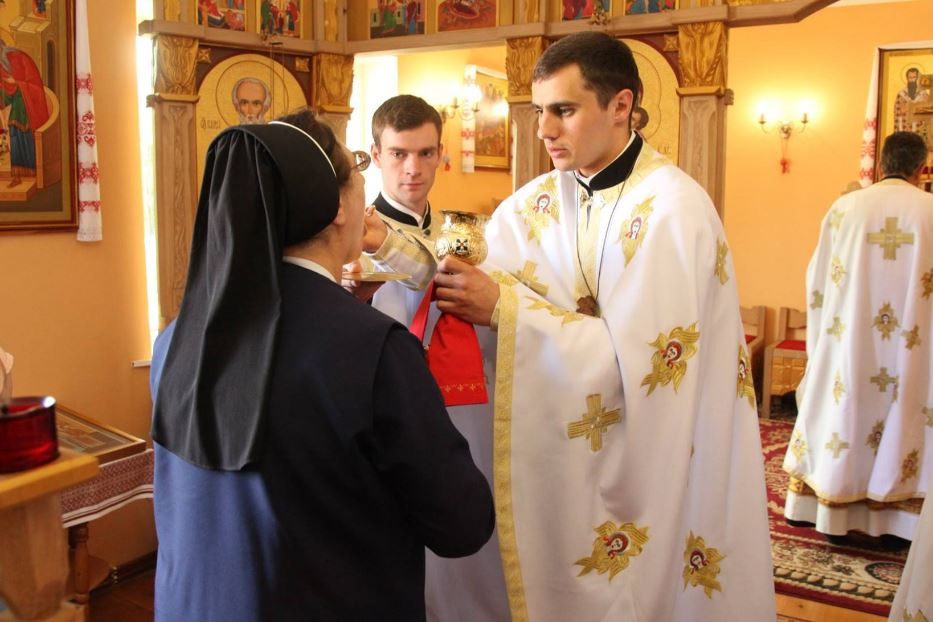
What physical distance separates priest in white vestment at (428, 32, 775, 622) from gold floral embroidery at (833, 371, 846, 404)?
8.34 feet

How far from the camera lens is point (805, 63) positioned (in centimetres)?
921

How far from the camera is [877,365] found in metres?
4.62

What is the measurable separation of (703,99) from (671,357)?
3137 mm

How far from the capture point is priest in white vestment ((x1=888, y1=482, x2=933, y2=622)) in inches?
92.8

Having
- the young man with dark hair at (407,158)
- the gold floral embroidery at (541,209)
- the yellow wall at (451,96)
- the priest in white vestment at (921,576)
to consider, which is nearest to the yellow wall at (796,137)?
the yellow wall at (451,96)

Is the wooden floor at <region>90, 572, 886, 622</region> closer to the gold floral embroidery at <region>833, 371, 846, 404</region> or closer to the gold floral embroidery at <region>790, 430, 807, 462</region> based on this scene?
the gold floral embroidery at <region>790, 430, 807, 462</region>

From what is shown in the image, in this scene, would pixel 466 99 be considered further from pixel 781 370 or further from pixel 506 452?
pixel 506 452

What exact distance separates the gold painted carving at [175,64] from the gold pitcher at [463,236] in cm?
346

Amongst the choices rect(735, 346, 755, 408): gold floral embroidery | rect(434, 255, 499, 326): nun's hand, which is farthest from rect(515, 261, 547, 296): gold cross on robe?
rect(735, 346, 755, 408): gold floral embroidery

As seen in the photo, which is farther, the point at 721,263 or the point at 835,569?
the point at 835,569

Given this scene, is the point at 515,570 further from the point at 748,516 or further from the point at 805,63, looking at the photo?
the point at 805,63

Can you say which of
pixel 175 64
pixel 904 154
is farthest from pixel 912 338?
pixel 175 64

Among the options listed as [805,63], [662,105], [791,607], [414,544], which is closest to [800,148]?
[805,63]

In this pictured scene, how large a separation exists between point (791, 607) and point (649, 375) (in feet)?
8.13
